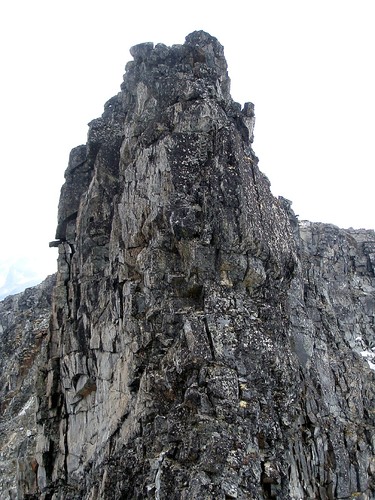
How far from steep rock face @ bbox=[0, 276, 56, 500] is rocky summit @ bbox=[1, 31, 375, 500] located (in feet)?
8.13

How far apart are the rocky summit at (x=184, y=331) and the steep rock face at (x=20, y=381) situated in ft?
8.13

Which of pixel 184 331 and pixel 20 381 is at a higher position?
pixel 184 331

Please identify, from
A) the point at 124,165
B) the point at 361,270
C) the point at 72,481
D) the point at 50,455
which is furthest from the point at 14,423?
the point at 361,270

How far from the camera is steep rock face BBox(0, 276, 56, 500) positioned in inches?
1546

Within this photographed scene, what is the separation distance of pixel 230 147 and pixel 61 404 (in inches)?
796

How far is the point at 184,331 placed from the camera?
85.0ft

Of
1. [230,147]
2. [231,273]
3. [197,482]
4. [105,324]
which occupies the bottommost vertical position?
[197,482]

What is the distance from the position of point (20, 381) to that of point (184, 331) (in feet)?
138

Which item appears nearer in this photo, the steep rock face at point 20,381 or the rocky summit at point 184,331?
the rocky summit at point 184,331

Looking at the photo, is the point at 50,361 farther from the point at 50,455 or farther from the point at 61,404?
the point at 50,455

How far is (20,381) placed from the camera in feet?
202

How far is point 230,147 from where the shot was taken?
2964 cm

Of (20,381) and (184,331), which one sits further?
(20,381)

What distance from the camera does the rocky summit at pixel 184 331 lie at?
2392cm
